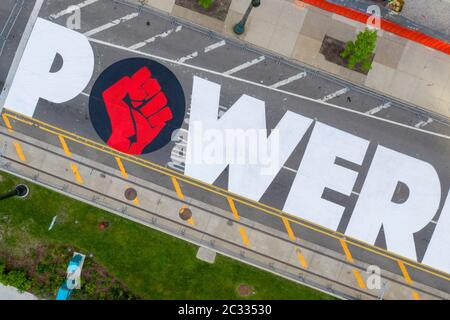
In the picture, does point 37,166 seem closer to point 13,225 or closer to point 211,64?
point 13,225

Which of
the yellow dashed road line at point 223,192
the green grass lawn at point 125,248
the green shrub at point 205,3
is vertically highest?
the green shrub at point 205,3

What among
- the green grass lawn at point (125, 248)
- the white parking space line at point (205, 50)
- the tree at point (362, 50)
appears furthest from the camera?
the white parking space line at point (205, 50)

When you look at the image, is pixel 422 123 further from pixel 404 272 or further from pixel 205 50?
pixel 205 50

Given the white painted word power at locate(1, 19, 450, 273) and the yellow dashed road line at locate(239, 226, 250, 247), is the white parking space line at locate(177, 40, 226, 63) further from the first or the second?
the yellow dashed road line at locate(239, 226, 250, 247)

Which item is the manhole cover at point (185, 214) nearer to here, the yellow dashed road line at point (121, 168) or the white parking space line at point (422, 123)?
the yellow dashed road line at point (121, 168)

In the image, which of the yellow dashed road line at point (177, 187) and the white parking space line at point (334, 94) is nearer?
the yellow dashed road line at point (177, 187)

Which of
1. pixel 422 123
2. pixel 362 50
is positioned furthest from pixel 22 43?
pixel 422 123

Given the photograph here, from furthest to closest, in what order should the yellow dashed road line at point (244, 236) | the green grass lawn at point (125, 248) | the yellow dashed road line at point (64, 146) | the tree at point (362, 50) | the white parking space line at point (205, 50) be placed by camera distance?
the white parking space line at point (205, 50) < the green grass lawn at point (125, 248) < the yellow dashed road line at point (64, 146) < the yellow dashed road line at point (244, 236) < the tree at point (362, 50)

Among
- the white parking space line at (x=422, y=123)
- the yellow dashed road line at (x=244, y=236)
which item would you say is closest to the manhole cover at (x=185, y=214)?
the yellow dashed road line at (x=244, y=236)
